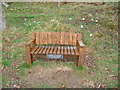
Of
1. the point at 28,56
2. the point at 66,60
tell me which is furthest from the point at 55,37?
the point at 28,56

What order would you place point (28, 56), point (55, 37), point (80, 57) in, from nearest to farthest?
1. point (80, 57)
2. point (28, 56)
3. point (55, 37)

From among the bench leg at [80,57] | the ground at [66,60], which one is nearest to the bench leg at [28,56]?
the ground at [66,60]

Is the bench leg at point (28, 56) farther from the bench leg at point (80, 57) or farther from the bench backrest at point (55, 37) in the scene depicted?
the bench leg at point (80, 57)

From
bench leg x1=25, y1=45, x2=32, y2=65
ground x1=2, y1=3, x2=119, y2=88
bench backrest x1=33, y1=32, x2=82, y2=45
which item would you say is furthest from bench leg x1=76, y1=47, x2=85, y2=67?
bench leg x1=25, y1=45, x2=32, y2=65

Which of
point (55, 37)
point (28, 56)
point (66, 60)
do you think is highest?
point (55, 37)

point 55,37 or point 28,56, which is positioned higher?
point 55,37

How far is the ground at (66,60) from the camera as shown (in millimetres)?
3420

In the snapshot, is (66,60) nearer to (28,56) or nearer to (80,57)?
(80,57)

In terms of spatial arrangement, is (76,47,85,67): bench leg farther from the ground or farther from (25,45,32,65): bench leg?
(25,45,32,65): bench leg

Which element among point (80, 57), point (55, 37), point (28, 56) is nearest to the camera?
point (80, 57)

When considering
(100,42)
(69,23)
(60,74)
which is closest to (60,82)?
(60,74)

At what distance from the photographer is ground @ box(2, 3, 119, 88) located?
11.2 ft

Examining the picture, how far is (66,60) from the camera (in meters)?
4.29

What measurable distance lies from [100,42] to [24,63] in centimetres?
303
